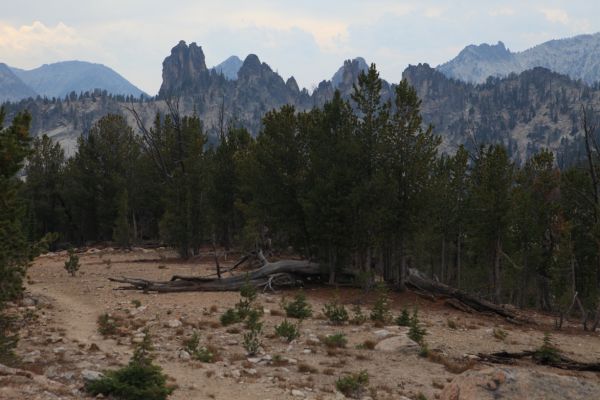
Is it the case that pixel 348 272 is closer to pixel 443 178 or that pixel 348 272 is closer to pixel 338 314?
pixel 443 178

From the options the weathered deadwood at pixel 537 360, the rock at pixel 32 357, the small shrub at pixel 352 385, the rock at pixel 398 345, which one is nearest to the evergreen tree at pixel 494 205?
the weathered deadwood at pixel 537 360

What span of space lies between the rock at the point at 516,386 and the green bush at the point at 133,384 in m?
5.77

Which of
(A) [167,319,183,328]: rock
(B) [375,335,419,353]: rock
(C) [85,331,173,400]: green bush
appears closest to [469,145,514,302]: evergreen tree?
(B) [375,335,419,353]: rock

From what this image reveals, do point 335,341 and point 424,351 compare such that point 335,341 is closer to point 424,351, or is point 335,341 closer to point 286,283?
point 424,351

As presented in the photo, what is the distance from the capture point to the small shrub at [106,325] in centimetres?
1625

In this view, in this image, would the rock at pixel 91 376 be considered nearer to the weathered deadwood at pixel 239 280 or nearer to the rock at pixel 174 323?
the rock at pixel 174 323

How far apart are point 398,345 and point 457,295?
37.4 ft

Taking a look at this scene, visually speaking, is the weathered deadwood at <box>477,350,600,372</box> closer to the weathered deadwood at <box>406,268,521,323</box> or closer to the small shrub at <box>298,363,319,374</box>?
the small shrub at <box>298,363,319,374</box>

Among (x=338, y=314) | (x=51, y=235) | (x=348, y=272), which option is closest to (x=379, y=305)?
(x=338, y=314)

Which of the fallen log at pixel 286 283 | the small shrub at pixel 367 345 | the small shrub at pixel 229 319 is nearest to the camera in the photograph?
the small shrub at pixel 367 345

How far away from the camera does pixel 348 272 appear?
1104 inches

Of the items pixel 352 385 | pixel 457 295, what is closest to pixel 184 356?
pixel 352 385

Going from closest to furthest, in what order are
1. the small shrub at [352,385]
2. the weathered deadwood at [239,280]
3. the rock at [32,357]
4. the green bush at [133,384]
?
the green bush at [133,384]
the small shrub at [352,385]
the rock at [32,357]
the weathered deadwood at [239,280]

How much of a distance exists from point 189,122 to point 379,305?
108ft
